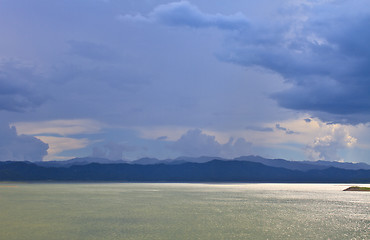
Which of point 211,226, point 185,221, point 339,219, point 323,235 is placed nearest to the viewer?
point 323,235

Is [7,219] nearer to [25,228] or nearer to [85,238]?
[25,228]

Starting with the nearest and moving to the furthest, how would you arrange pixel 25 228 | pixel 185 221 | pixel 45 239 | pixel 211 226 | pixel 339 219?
pixel 45 239, pixel 25 228, pixel 211 226, pixel 185 221, pixel 339 219

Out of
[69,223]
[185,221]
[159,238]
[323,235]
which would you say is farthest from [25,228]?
[323,235]

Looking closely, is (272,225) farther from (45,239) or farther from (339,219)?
(45,239)

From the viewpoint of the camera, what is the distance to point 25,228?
50719mm

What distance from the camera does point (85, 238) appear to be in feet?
145

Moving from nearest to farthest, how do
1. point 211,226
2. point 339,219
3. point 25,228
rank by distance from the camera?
point 25,228
point 211,226
point 339,219

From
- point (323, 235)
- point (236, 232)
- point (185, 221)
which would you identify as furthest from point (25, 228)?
point (323, 235)

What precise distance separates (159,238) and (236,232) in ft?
36.7

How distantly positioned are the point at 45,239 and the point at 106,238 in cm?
710

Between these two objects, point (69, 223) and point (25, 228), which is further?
point (69, 223)

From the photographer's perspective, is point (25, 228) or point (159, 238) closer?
point (159, 238)

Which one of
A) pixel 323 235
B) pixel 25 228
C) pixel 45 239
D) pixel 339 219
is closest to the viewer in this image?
pixel 45 239

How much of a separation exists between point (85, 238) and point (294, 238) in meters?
25.9
